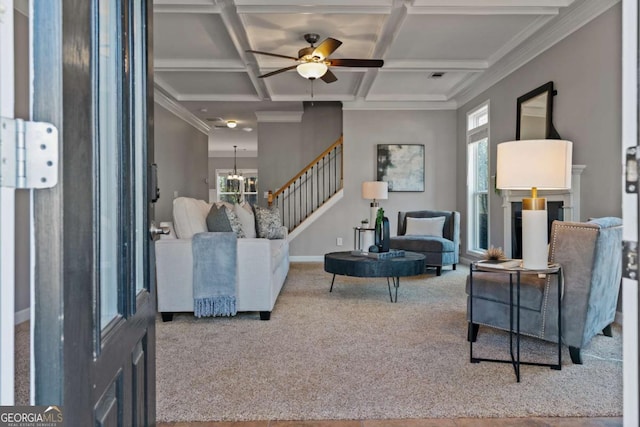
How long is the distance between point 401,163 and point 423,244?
2.05m

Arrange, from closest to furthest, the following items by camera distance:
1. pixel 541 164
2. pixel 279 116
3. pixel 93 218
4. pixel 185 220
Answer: pixel 93 218, pixel 541 164, pixel 185 220, pixel 279 116

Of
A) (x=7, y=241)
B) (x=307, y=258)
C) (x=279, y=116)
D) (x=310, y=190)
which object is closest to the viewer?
(x=7, y=241)

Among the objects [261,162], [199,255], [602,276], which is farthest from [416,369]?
[261,162]

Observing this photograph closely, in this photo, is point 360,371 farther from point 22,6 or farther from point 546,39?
point 546,39

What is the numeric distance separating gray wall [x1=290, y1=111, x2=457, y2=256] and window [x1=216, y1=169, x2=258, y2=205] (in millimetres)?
7012

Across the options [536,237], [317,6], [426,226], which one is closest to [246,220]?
[317,6]

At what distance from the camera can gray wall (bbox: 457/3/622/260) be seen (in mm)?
3379

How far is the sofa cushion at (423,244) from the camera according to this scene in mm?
5562

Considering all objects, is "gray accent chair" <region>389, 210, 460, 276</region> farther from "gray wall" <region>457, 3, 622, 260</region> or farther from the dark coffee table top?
"gray wall" <region>457, 3, 622, 260</region>

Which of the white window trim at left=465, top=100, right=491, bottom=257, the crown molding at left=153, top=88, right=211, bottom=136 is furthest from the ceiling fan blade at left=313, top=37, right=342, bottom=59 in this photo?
the crown molding at left=153, top=88, right=211, bottom=136

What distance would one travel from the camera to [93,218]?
0.73 m

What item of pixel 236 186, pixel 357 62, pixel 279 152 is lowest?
pixel 236 186

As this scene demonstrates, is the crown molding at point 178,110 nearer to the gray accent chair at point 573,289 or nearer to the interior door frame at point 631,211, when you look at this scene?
the gray accent chair at point 573,289

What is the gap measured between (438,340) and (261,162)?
20.4ft
